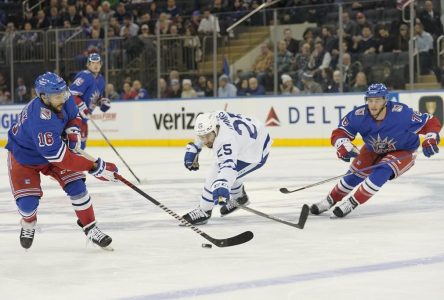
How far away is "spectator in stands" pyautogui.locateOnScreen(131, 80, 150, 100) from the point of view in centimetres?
1536

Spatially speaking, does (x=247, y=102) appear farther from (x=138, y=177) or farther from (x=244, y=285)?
(x=244, y=285)

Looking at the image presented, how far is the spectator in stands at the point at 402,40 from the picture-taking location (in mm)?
12953

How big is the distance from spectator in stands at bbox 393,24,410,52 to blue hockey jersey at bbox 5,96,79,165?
8603 mm

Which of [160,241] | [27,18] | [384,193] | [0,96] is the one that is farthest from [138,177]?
[27,18]

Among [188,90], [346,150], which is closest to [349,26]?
[188,90]

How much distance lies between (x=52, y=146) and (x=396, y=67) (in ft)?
29.5

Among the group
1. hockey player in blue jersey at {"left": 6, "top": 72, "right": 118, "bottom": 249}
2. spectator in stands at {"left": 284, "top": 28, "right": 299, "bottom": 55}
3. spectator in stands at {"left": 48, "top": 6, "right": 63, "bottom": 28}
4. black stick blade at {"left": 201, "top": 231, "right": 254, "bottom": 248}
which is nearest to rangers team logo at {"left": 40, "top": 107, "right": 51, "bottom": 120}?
hockey player in blue jersey at {"left": 6, "top": 72, "right": 118, "bottom": 249}

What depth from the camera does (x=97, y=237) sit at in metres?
5.01

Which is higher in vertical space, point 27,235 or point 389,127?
point 389,127

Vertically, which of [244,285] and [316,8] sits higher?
[316,8]

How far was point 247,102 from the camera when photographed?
14.6 metres

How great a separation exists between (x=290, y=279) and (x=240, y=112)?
35.3ft

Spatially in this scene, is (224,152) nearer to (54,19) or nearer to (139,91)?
(139,91)

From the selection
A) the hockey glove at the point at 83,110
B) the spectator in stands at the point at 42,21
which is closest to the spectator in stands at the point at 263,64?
the hockey glove at the point at 83,110
